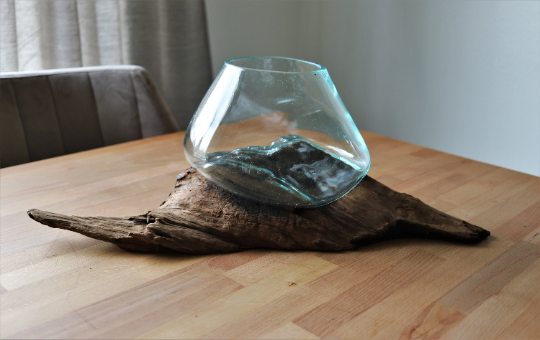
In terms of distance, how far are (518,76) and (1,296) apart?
5.85ft

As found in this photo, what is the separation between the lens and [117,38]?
1753mm

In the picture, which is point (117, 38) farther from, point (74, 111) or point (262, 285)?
point (262, 285)

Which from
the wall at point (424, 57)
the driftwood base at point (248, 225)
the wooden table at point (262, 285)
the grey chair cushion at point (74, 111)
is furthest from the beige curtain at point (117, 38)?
the driftwood base at point (248, 225)

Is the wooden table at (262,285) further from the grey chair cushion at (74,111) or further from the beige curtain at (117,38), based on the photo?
the beige curtain at (117,38)

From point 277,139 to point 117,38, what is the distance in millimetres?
1371

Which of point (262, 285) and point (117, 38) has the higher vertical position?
point (117, 38)

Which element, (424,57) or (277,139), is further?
(424,57)

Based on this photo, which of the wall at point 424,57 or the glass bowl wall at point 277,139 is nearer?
the glass bowl wall at point 277,139

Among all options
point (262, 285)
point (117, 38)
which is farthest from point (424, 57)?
point (262, 285)

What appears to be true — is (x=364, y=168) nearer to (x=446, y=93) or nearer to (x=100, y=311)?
(x=100, y=311)

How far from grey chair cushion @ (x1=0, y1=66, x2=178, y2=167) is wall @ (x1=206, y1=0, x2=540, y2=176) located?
1.09 m

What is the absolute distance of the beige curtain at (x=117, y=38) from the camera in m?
1.52

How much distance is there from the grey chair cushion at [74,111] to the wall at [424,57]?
1.09 m

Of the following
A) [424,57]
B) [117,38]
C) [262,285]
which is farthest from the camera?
[424,57]
